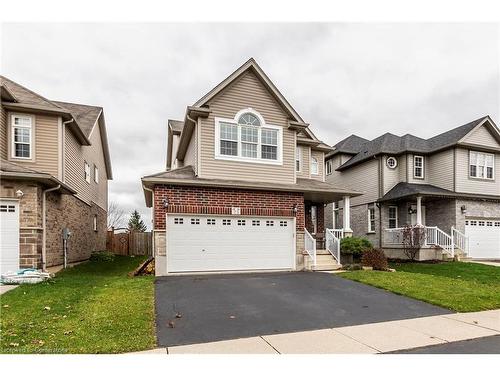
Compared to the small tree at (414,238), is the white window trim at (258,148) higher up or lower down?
higher up

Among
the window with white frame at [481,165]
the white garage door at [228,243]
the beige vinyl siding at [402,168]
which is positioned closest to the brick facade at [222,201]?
the white garage door at [228,243]

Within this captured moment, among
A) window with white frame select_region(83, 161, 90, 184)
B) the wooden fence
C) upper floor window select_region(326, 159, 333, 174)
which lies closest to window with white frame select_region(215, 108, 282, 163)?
window with white frame select_region(83, 161, 90, 184)

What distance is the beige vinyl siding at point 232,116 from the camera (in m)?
12.6

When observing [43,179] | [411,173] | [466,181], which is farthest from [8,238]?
[466,181]

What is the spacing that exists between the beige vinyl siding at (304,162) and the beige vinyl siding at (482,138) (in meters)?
9.77

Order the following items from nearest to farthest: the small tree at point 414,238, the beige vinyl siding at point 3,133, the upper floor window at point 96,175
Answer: the beige vinyl siding at point 3,133, the small tree at point 414,238, the upper floor window at point 96,175

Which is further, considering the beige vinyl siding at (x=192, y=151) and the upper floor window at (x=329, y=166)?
the upper floor window at (x=329, y=166)

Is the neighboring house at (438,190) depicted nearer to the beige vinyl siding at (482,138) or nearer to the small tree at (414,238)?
the beige vinyl siding at (482,138)

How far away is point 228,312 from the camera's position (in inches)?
269

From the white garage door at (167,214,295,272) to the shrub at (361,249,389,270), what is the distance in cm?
303

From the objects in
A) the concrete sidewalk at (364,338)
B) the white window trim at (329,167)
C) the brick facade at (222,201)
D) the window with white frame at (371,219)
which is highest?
the white window trim at (329,167)

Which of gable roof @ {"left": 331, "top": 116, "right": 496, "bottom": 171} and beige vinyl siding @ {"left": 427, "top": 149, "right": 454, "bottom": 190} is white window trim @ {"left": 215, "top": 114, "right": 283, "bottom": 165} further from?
beige vinyl siding @ {"left": 427, "top": 149, "right": 454, "bottom": 190}

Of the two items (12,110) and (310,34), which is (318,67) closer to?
(310,34)

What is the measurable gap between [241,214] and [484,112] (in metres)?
17.7
